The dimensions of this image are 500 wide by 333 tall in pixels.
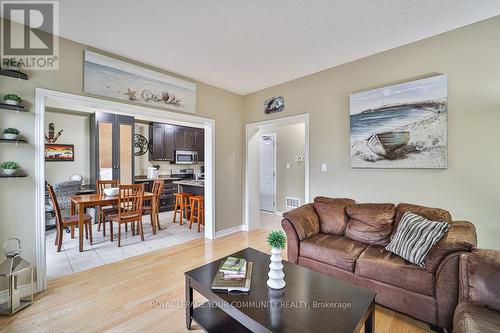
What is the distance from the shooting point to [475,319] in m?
1.23

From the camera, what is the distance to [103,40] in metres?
2.55

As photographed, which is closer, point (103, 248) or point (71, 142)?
point (103, 248)

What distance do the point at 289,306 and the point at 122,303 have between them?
170 centimetres

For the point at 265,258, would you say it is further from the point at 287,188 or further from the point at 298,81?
the point at 287,188

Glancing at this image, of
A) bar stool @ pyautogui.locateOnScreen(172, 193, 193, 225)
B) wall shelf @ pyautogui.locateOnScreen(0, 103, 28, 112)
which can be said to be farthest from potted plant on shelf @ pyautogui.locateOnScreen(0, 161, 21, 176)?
bar stool @ pyautogui.locateOnScreen(172, 193, 193, 225)

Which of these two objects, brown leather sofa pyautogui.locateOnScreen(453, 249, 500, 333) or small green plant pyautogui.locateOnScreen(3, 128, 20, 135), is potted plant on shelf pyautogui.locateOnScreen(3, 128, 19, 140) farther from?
brown leather sofa pyautogui.locateOnScreen(453, 249, 500, 333)

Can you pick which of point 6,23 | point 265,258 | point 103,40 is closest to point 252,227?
point 265,258

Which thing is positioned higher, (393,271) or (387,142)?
(387,142)

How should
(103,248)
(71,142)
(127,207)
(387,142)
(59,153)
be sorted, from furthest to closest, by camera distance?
(71,142)
(59,153)
(127,207)
(103,248)
(387,142)

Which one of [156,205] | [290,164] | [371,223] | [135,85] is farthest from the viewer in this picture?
[290,164]

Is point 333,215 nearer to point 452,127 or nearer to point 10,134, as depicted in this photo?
point 452,127

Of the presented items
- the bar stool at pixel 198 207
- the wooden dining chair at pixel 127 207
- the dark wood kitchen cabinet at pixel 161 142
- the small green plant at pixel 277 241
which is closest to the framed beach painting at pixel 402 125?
the small green plant at pixel 277 241

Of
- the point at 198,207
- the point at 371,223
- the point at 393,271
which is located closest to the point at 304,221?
the point at 371,223

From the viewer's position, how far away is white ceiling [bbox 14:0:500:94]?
78.2 inches
